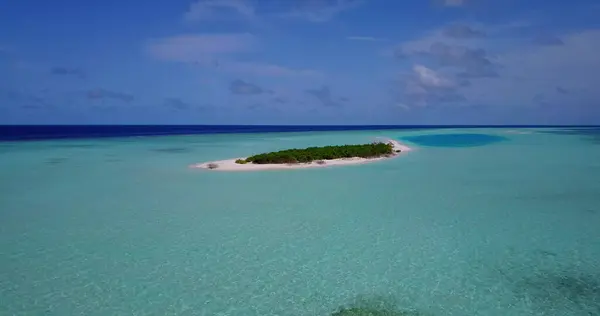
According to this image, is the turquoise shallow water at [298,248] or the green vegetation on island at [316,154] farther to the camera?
the green vegetation on island at [316,154]

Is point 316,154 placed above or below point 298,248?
above

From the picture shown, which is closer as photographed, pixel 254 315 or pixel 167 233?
pixel 254 315

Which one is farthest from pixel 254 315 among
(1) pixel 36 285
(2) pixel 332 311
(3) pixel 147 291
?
(1) pixel 36 285

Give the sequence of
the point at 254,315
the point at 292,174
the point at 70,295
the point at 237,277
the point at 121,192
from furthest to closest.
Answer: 1. the point at 292,174
2. the point at 121,192
3. the point at 237,277
4. the point at 70,295
5. the point at 254,315

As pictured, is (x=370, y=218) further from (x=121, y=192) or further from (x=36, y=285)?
(x=121, y=192)

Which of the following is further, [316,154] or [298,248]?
[316,154]
